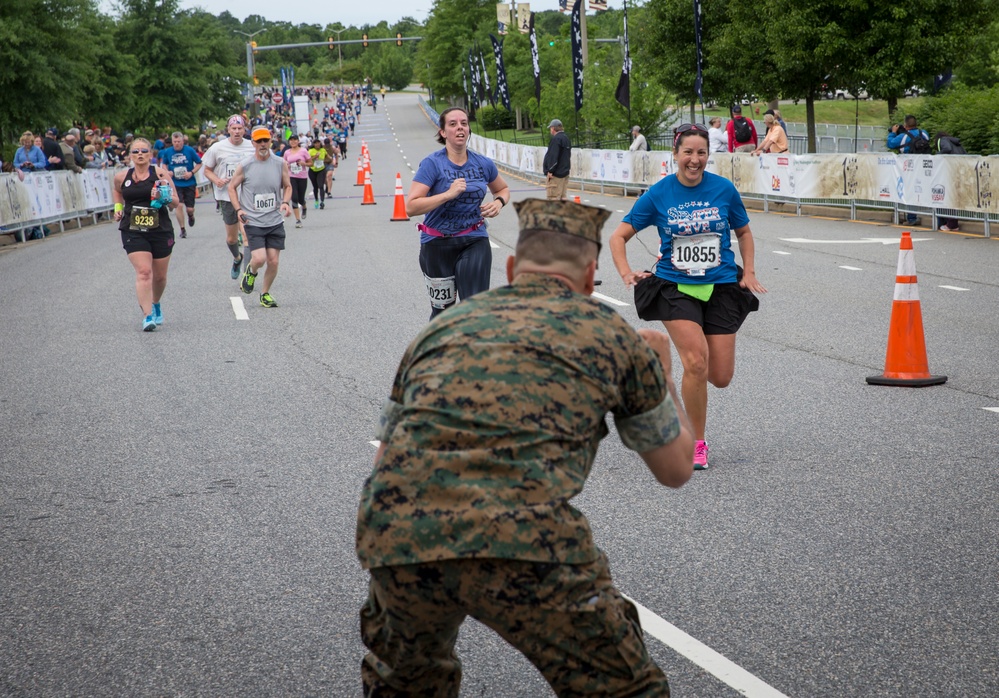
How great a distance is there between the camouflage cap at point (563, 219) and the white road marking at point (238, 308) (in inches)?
413

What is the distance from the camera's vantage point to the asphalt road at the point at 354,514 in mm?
4391

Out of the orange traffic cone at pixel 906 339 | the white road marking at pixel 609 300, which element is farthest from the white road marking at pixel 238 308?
the orange traffic cone at pixel 906 339

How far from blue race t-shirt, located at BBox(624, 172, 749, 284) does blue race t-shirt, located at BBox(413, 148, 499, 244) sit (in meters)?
2.19

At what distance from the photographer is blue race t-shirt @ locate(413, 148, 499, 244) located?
8727 millimetres

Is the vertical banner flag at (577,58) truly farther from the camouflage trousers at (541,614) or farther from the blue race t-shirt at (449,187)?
the camouflage trousers at (541,614)

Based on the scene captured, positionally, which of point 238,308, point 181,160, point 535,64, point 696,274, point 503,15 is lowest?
point 238,308

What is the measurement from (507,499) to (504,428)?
15cm

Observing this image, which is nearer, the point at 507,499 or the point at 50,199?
the point at 507,499

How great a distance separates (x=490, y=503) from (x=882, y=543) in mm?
3408

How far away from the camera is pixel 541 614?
2.65 m

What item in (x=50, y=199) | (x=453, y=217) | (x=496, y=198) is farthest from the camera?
(x=50, y=199)

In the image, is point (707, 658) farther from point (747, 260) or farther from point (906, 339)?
point (906, 339)

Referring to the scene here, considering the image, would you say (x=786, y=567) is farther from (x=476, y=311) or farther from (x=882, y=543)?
(x=476, y=311)

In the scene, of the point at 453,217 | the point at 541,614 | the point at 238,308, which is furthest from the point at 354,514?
the point at 238,308
